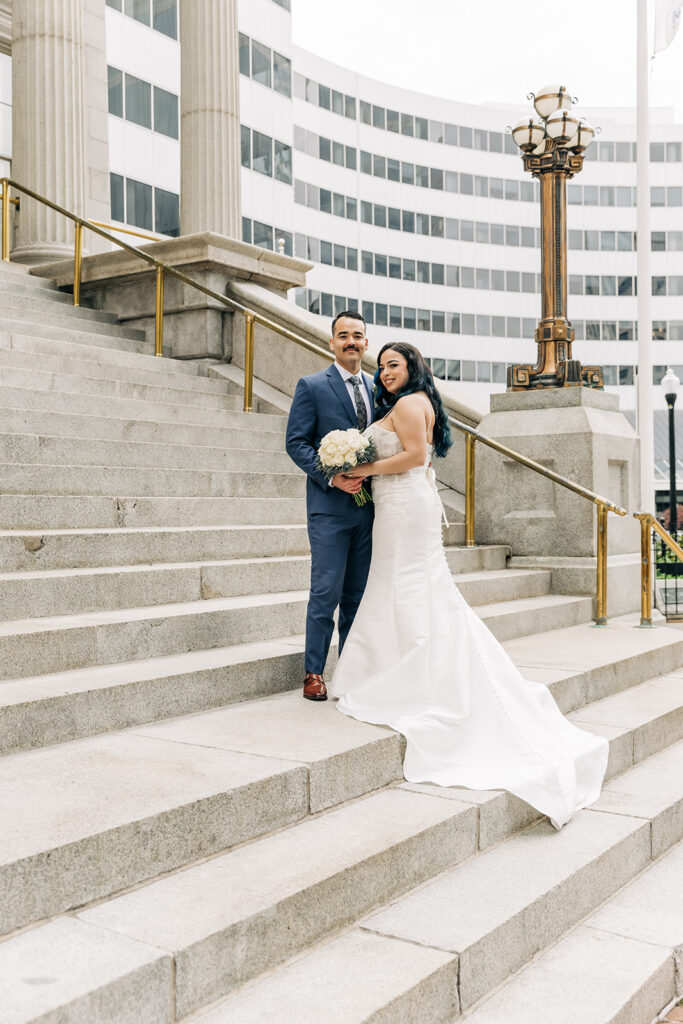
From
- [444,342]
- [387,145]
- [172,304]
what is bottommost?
[172,304]

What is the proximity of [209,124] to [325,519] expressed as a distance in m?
11.7

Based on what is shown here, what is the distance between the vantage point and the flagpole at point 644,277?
1916cm

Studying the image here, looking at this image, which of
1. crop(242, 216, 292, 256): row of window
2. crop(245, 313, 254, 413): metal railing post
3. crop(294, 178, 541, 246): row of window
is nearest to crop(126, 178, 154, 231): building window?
crop(242, 216, 292, 256): row of window

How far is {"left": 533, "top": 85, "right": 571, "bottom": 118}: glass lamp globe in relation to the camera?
34.5 feet

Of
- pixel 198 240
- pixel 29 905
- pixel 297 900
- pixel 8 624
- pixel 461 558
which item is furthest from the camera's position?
pixel 198 240

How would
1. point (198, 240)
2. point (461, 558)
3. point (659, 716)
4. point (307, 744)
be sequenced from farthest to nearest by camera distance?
point (198, 240) → point (461, 558) → point (659, 716) → point (307, 744)

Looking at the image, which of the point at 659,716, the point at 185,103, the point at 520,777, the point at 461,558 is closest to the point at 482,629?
the point at 520,777

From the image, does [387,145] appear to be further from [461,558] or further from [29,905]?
[29,905]

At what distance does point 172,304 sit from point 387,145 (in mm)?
51992

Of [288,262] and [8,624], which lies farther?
[288,262]

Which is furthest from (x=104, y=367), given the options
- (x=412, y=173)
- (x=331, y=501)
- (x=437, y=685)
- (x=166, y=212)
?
(x=412, y=173)

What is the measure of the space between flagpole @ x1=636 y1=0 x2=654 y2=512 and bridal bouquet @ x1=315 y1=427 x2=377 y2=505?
1402cm

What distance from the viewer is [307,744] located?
477 cm

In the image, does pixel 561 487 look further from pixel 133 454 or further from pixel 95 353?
pixel 95 353
